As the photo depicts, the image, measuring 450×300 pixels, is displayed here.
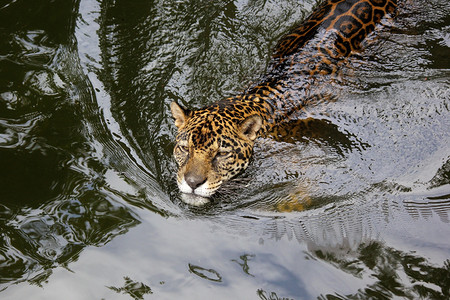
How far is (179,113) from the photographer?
283 inches

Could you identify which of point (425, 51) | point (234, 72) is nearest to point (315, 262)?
point (234, 72)

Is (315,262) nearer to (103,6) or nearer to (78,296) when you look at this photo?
(78,296)

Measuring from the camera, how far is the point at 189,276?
6203mm

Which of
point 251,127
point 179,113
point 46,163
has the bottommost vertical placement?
point 251,127

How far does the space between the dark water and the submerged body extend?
0.38m

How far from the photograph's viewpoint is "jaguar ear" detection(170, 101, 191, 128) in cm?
713

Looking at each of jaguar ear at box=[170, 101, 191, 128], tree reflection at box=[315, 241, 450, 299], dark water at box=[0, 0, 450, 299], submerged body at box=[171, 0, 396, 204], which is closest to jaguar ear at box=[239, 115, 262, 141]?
submerged body at box=[171, 0, 396, 204]

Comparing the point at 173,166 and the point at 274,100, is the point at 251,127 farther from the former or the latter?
the point at 173,166

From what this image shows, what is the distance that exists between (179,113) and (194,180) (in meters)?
1.18

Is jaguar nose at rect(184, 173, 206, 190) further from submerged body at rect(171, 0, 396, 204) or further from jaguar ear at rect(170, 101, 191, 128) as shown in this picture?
jaguar ear at rect(170, 101, 191, 128)

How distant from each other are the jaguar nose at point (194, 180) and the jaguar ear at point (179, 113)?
3.31ft

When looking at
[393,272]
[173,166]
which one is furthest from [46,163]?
[393,272]

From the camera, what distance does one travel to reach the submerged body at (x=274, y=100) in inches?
265

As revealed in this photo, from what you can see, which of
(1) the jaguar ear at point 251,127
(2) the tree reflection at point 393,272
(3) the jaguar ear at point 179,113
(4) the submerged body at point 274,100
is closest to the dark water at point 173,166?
(2) the tree reflection at point 393,272
